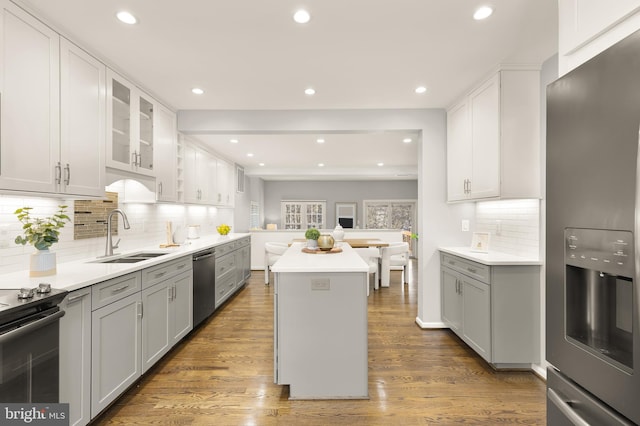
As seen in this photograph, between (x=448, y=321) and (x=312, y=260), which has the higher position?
(x=312, y=260)

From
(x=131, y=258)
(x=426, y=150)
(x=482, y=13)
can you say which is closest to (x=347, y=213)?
(x=426, y=150)

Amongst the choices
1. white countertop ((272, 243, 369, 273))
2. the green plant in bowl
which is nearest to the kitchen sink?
white countertop ((272, 243, 369, 273))

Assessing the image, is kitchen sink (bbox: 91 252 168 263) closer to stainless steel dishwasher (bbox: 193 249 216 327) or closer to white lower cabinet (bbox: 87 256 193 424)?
white lower cabinet (bbox: 87 256 193 424)

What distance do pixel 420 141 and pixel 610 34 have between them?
2.61 meters

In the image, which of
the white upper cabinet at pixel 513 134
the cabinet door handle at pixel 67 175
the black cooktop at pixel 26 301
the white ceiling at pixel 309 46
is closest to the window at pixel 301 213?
the white ceiling at pixel 309 46

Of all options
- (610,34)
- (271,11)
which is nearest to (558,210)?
(610,34)

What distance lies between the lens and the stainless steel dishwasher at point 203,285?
132 inches

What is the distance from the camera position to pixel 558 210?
1151 millimetres

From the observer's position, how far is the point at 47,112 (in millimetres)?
1972

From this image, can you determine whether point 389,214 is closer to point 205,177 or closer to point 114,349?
point 205,177

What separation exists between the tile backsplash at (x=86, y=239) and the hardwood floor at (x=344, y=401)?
1.19 meters

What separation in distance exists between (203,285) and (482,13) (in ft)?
11.7

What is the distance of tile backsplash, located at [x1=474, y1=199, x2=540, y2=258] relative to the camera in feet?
8.60

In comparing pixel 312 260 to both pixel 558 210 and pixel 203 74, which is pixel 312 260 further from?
pixel 203 74
